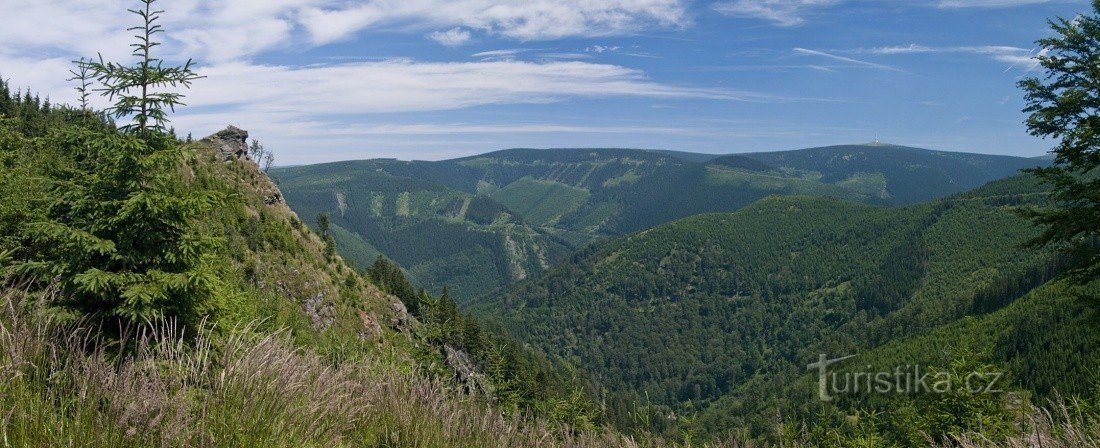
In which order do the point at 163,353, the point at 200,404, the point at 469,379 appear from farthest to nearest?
1. the point at 469,379
2. the point at 163,353
3. the point at 200,404

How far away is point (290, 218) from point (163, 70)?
51672 millimetres

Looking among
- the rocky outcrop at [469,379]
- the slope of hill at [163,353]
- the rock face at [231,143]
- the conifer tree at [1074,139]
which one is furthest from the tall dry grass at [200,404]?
the rock face at [231,143]

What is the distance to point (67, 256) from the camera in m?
9.26

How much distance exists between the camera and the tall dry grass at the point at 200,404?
3545 mm

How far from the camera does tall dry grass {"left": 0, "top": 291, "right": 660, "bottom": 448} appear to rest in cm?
354

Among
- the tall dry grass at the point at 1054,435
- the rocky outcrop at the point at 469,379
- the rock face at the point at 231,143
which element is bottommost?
the rocky outcrop at the point at 469,379

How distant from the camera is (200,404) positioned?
412 cm

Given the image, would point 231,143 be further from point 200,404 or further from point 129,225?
point 200,404

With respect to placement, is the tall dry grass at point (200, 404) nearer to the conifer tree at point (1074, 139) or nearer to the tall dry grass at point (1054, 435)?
the tall dry grass at point (1054, 435)

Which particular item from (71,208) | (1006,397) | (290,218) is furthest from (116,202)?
(290,218)

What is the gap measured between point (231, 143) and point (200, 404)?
72239mm

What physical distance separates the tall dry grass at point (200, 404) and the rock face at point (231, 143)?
211ft

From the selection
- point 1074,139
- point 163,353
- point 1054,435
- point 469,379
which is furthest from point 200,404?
point 1074,139

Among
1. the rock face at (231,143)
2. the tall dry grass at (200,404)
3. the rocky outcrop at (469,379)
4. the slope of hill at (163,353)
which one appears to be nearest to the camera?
the tall dry grass at (200,404)
